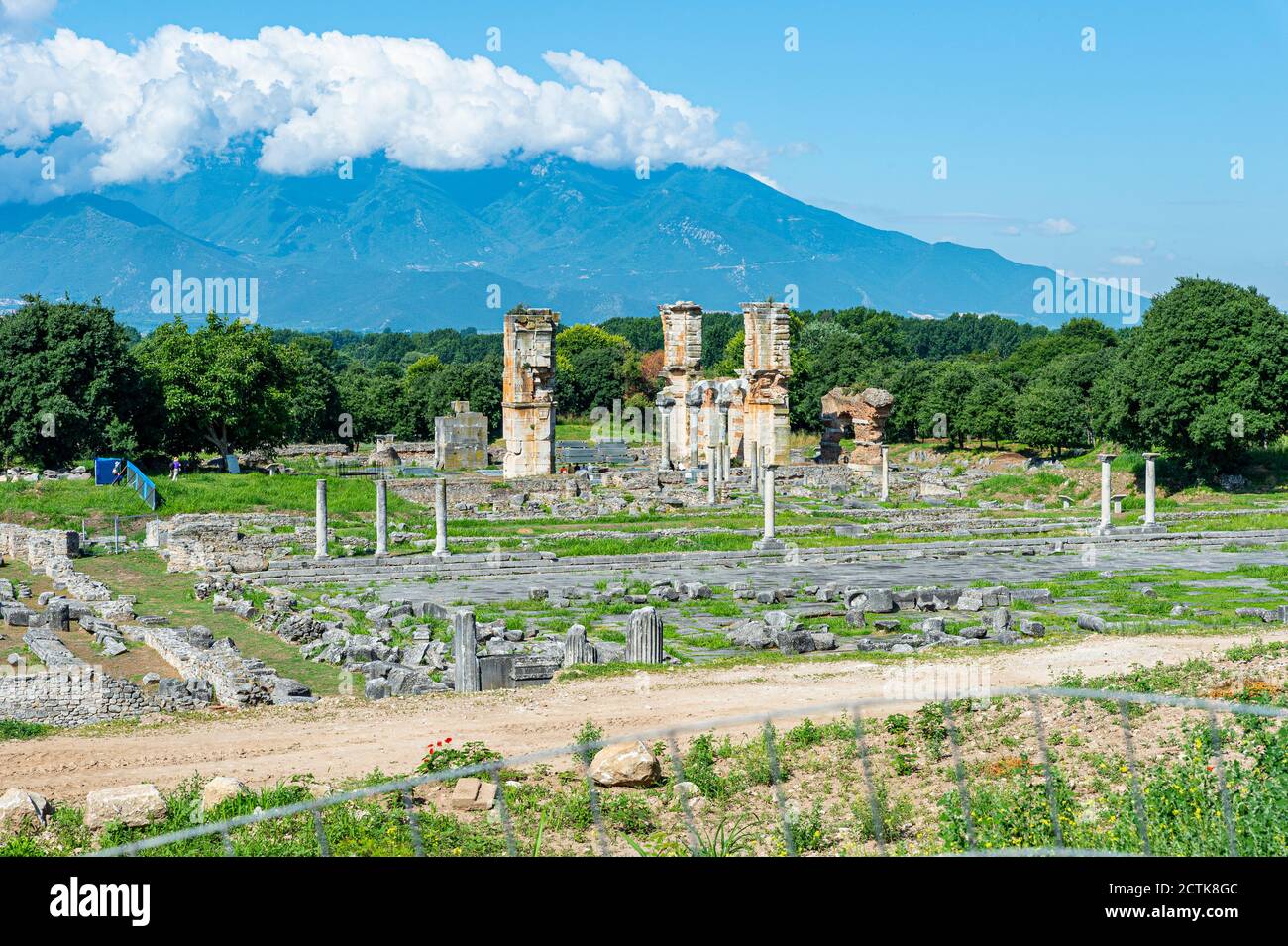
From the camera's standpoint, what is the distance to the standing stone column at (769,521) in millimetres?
32844

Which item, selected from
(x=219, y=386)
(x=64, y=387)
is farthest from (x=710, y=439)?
(x=64, y=387)

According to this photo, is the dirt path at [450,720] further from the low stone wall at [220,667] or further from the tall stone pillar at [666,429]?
the tall stone pillar at [666,429]

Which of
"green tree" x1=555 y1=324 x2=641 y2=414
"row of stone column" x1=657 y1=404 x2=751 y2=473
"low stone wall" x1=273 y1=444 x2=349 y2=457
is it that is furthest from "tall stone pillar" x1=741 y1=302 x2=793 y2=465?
"green tree" x1=555 y1=324 x2=641 y2=414

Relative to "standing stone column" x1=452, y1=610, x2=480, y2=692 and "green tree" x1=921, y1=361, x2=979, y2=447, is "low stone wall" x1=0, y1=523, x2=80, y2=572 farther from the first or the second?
"green tree" x1=921, y1=361, x2=979, y2=447

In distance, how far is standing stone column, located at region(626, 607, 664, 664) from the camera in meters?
18.2

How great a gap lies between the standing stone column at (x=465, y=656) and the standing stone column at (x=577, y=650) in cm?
140

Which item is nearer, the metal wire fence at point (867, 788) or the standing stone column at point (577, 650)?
the metal wire fence at point (867, 788)

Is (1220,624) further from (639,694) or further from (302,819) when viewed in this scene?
(302,819)

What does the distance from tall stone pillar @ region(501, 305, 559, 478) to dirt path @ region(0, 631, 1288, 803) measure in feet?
112

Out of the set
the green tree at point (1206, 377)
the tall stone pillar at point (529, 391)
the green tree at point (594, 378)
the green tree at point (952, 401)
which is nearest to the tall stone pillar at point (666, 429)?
the tall stone pillar at point (529, 391)

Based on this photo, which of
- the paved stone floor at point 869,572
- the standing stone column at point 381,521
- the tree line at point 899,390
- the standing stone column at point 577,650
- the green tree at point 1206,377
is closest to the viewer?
the standing stone column at point 577,650

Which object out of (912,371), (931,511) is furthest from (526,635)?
(912,371)

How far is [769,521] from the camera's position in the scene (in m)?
33.7

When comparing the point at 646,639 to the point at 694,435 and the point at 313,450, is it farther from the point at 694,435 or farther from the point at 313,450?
the point at 313,450
